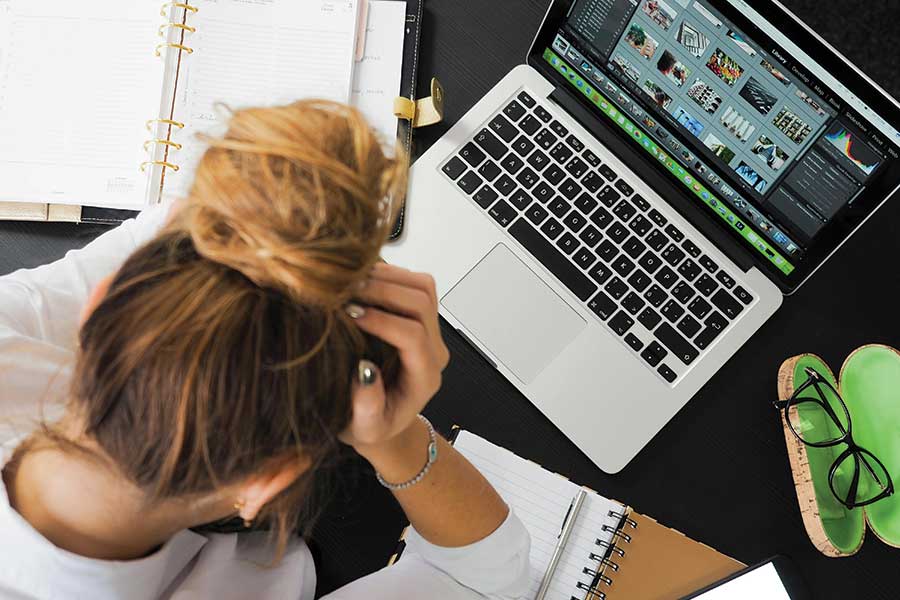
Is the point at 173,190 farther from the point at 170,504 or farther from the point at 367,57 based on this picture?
the point at 170,504

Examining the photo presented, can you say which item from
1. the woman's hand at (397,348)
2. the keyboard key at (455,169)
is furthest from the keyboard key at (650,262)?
the woman's hand at (397,348)

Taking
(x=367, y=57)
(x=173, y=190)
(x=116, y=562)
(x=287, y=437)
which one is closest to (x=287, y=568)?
(x=116, y=562)

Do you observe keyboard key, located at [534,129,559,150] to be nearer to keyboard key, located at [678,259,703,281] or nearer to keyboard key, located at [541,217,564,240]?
keyboard key, located at [541,217,564,240]

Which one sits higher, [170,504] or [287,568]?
[170,504]

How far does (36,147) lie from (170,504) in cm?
48

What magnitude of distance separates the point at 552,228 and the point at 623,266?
8 cm

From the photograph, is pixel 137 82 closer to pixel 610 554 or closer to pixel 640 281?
pixel 640 281

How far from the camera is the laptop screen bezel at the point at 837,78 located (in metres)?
0.53

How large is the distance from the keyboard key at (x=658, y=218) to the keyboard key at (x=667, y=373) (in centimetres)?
15

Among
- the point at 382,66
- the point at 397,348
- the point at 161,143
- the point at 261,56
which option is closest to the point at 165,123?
the point at 161,143

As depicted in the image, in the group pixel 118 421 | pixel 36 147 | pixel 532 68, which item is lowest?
pixel 36 147

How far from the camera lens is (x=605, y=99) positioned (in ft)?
2.41

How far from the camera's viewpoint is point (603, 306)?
740 mm

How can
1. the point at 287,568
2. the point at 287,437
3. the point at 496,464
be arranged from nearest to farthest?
the point at 287,437
the point at 287,568
the point at 496,464
